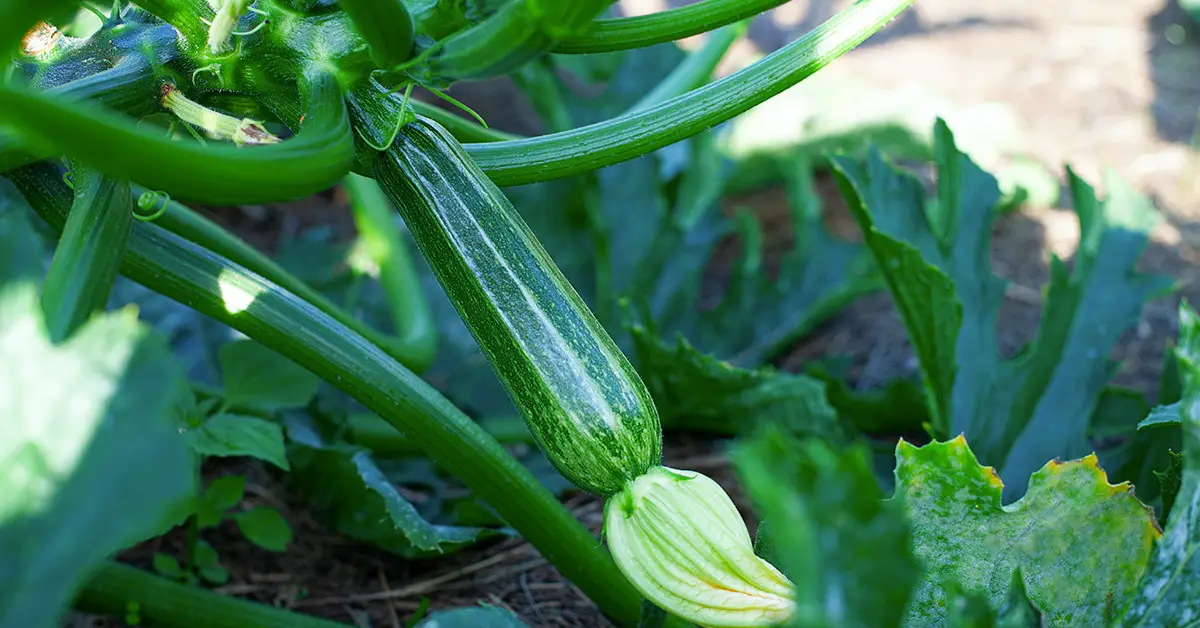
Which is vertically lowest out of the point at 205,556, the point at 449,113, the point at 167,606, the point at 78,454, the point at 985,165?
the point at 78,454

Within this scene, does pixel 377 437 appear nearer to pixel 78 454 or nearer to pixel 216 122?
pixel 216 122

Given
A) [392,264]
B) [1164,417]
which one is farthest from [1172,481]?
[392,264]

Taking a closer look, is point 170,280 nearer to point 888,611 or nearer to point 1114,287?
point 888,611

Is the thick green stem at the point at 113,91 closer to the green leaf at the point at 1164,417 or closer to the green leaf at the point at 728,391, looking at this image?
the green leaf at the point at 728,391

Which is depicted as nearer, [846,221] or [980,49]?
[846,221]

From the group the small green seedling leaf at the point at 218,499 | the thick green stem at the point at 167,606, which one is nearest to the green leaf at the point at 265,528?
the small green seedling leaf at the point at 218,499

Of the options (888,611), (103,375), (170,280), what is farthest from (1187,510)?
(170,280)

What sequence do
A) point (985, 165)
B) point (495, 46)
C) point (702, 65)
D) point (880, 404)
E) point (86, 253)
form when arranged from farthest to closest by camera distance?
1. point (985, 165)
2. point (702, 65)
3. point (880, 404)
4. point (86, 253)
5. point (495, 46)
